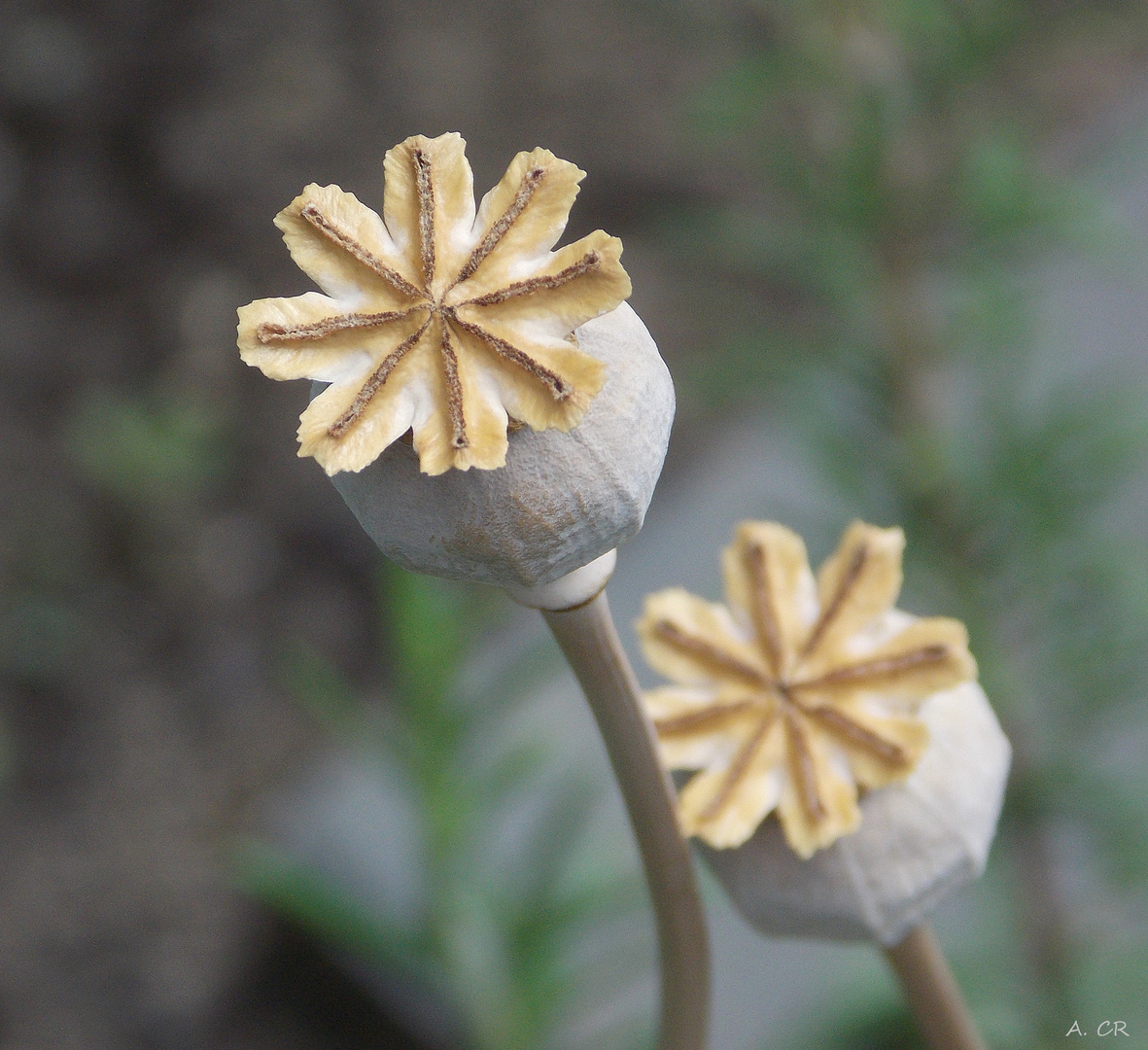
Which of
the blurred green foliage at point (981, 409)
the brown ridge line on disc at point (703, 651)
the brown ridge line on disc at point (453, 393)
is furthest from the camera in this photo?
the blurred green foliage at point (981, 409)

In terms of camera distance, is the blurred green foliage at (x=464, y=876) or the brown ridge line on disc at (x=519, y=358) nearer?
the brown ridge line on disc at (x=519, y=358)

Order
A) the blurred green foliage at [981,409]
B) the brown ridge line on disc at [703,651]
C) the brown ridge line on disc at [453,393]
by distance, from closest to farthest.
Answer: the brown ridge line on disc at [453,393], the brown ridge line on disc at [703,651], the blurred green foliage at [981,409]

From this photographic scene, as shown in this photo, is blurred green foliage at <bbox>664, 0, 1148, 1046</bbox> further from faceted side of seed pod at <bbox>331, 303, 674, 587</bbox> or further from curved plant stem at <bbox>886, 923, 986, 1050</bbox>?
faceted side of seed pod at <bbox>331, 303, 674, 587</bbox>

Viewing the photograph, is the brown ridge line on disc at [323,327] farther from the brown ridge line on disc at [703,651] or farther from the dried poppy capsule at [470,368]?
the brown ridge line on disc at [703,651]

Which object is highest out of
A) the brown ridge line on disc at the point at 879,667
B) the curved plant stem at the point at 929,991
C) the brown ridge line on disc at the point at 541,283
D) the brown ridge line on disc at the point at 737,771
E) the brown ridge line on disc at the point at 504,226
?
the brown ridge line on disc at the point at 504,226

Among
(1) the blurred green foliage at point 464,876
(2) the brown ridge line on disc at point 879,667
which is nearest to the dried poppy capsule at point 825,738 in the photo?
(2) the brown ridge line on disc at point 879,667

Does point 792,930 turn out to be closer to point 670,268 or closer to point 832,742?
point 832,742

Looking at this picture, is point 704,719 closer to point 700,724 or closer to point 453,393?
point 700,724

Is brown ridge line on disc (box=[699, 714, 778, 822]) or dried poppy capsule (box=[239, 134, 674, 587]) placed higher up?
dried poppy capsule (box=[239, 134, 674, 587])

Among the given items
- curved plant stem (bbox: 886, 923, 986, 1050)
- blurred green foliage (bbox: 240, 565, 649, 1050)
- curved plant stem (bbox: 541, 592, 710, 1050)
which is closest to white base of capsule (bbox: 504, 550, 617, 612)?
curved plant stem (bbox: 541, 592, 710, 1050)
